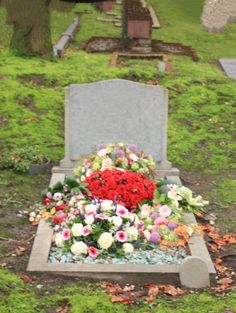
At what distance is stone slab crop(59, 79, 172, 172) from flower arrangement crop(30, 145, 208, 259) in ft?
3.94

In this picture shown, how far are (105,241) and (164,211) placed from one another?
1143 mm

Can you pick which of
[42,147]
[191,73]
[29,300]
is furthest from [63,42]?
[29,300]

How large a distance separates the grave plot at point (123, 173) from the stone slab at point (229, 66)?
719 centimetres

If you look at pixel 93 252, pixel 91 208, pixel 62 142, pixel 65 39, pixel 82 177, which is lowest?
pixel 65 39

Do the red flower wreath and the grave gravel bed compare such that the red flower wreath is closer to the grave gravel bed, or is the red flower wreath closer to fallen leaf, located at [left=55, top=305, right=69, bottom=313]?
the grave gravel bed

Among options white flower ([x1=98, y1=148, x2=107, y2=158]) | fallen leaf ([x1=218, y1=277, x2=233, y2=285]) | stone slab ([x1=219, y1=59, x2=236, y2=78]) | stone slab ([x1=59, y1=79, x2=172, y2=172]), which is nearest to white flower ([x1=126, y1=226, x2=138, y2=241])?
fallen leaf ([x1=218, y1=277, x2=233, y2=285])

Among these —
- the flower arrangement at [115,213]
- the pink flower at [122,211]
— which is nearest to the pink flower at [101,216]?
the flower arrangement at [115,213]

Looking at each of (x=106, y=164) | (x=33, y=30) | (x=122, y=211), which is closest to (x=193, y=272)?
(x=122, y=211)

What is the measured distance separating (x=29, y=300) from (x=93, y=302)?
0.54 metres

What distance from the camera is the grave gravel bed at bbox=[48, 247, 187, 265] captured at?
647 cm

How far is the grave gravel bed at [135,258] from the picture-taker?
6467 mm

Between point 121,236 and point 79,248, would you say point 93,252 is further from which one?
point 121,236

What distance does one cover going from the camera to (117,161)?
8414mm

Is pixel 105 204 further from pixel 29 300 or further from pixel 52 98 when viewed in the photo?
pixel 52 98
